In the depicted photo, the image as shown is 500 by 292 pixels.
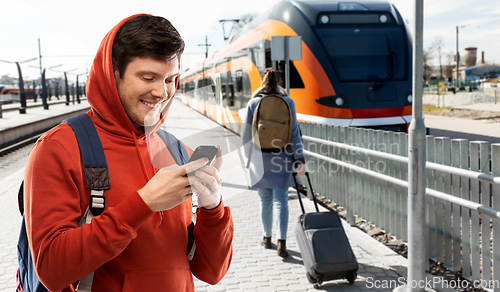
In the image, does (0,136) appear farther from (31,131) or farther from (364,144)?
(364,144)

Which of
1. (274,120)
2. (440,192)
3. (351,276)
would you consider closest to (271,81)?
(274,120)

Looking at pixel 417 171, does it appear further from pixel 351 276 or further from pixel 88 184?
pixel 88 184

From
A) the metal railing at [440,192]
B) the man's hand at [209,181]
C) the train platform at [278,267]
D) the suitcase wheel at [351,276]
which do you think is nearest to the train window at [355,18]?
the metal railing at [440,192]

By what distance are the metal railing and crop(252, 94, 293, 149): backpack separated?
3.88 feet

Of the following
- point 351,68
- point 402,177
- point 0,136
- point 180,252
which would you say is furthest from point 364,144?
point 0,136

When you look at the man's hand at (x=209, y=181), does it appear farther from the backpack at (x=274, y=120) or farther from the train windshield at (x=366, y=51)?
the train windshield at (x=366, y=51)

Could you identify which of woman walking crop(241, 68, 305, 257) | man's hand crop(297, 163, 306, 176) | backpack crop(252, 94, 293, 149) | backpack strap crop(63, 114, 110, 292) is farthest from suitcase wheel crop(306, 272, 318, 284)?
backpack strap crop(63, 114, 110, 292)

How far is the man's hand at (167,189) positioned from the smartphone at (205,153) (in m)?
0.03

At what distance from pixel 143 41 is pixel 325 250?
293 cm

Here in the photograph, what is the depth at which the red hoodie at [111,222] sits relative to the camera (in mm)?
1088

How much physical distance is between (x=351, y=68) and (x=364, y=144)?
12.3 feet

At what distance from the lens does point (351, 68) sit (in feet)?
28.5

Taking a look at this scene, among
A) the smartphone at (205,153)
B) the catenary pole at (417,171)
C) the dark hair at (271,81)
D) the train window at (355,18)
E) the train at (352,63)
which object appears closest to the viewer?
the smartphone at (205,153)

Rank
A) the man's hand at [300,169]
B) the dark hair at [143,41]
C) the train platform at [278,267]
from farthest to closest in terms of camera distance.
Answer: the man's hand at [300,169], the train platform at [278,267], the dark hair at [143,41]
